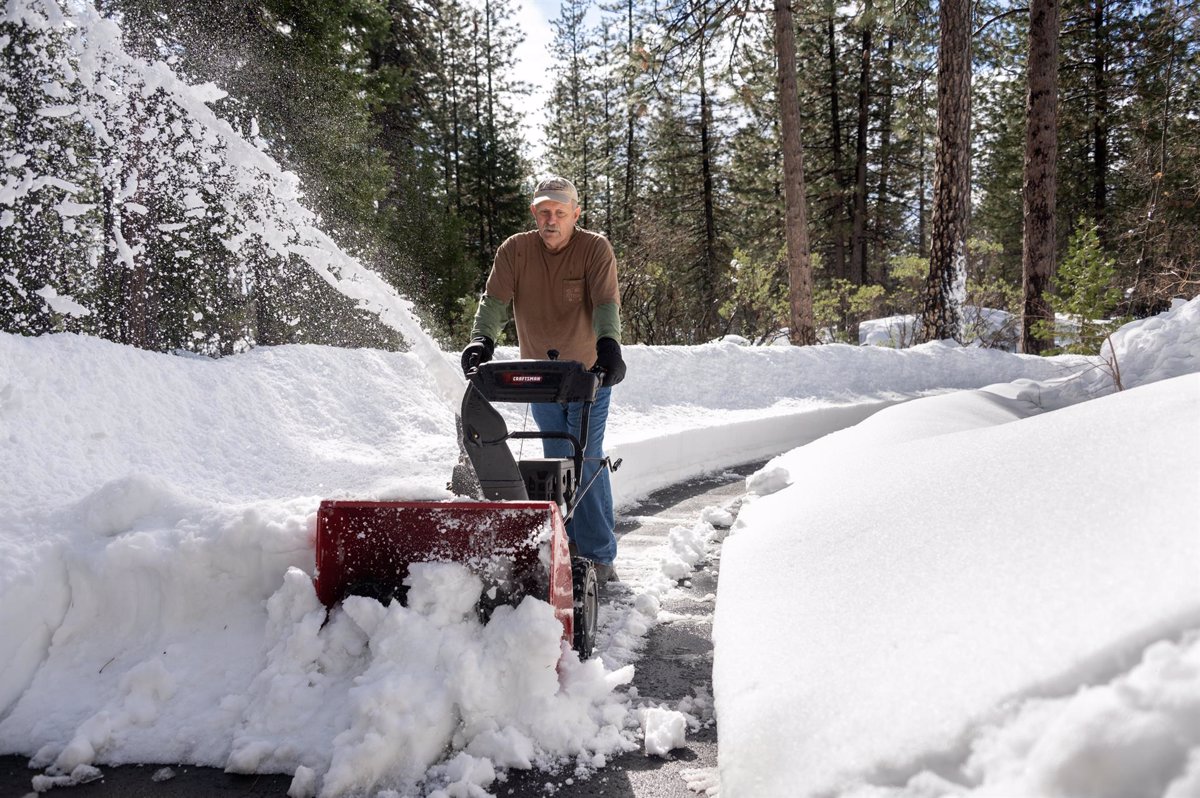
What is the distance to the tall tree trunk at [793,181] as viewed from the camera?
48.0ft

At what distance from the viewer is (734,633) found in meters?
2.65

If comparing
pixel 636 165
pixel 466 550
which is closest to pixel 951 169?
pixel 466 550

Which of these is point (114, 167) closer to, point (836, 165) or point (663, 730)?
point (663, 730)

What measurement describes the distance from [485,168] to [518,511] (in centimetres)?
2738

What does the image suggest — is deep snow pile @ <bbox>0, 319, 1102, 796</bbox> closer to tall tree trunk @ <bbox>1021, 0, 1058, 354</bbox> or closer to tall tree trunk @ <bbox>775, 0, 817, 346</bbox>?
tall tree trunk @ <bbox>1021, 0, 1058, 354</bbox>

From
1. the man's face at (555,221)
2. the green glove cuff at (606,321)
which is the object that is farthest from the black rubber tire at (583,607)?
the man's face at (555,221)

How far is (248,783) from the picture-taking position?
2305mm

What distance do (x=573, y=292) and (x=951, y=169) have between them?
10923 mm

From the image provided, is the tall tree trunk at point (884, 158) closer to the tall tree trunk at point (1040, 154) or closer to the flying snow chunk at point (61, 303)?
the tall tree trunk at point (1040, 154)

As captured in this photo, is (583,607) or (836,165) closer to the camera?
(583,607)

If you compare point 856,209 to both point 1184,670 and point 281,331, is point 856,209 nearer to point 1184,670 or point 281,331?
point 281,331

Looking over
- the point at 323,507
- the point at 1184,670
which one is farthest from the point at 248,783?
the point at 1184,670

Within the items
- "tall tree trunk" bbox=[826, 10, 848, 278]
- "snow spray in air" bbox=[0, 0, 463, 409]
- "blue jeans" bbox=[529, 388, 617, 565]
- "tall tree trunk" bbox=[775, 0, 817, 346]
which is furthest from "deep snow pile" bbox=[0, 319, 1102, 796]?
"tall tree trunk" bbox=[826, 10, 848, 278]

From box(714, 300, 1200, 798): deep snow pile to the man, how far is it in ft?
3.67
